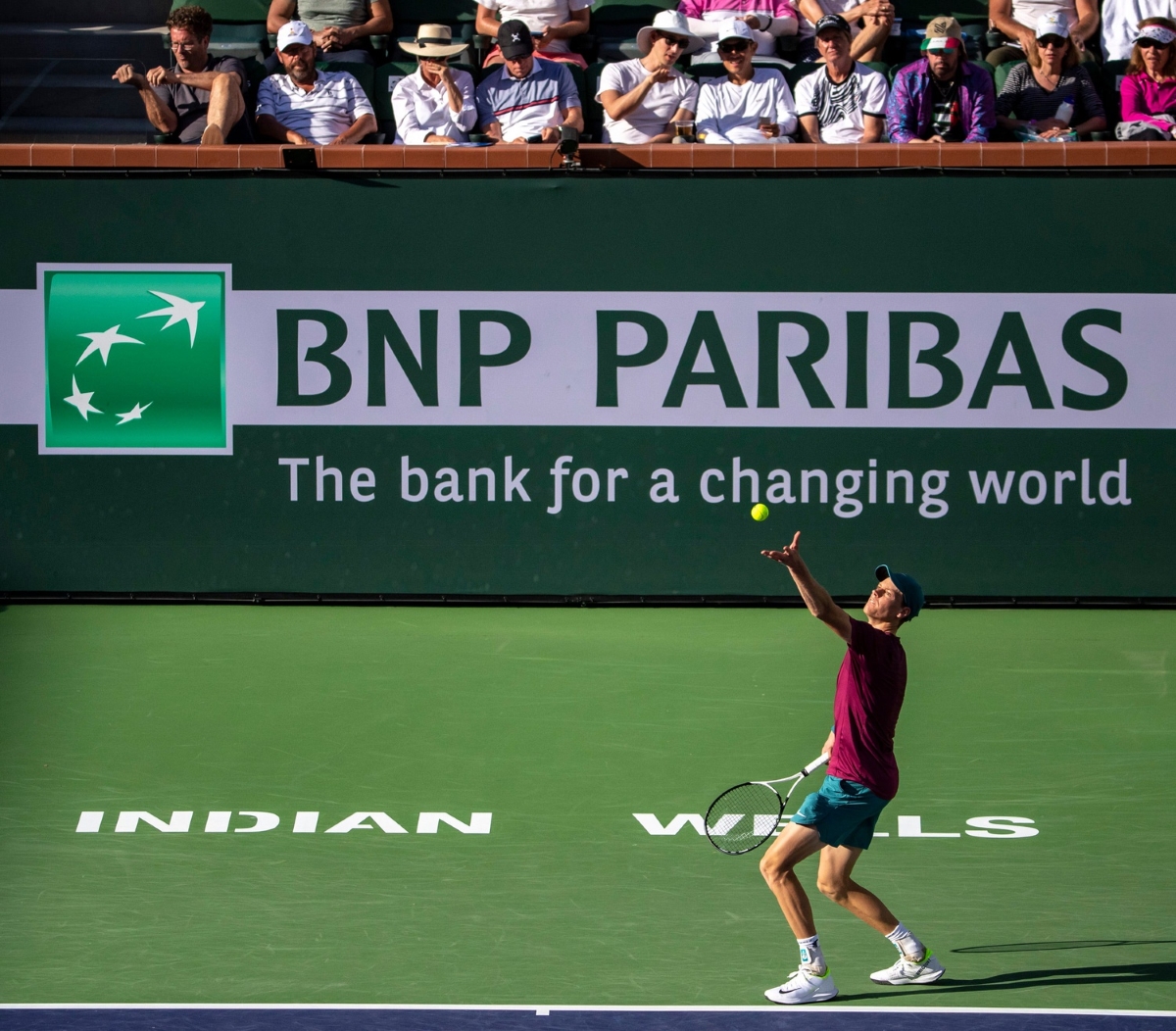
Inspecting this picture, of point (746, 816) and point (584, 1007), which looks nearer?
point (584, 1007)

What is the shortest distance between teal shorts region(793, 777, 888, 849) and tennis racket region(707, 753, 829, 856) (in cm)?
28

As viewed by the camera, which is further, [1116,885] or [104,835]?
[104,835]

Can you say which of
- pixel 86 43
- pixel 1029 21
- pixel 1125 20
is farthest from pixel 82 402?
pixel 1125 20

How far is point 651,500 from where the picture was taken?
12.3m

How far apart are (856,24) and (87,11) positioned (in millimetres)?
7600

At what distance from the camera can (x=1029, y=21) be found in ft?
46.3

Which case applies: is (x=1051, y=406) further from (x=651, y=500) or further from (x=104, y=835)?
(x=104, y=835)

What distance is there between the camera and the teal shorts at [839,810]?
5855mm

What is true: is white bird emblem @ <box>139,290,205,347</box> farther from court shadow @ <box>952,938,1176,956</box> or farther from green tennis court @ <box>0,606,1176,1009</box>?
court shadow @ <box>952,938,1176,956</box>

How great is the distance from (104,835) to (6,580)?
17.4 ft

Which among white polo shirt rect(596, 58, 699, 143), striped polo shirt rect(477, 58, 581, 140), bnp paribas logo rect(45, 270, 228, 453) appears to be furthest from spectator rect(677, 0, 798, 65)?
bnp paribas logo rect(45, 270, 228, 453)

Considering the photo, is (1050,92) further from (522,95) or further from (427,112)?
(427,112)

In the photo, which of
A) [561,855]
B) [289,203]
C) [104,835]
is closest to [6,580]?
[289,203]

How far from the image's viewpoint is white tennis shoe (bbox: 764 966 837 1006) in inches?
230
